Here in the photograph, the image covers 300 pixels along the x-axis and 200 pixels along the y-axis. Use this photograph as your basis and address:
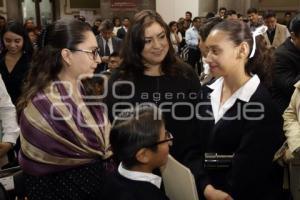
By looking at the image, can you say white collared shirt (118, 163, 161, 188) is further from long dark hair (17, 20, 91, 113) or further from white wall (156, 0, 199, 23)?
white wall (156, 0, 199, 23)

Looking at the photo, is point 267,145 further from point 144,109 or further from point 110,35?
point 110,35

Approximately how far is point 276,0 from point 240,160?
14019 millimetres

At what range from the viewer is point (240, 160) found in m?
1.77

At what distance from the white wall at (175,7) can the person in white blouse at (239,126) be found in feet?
39.9

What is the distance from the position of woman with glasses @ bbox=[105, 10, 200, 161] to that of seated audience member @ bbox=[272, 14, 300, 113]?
1252mm

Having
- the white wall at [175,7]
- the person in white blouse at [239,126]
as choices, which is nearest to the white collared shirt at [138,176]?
the person in white blouse at [239,126]

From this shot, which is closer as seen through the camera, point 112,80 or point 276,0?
point 112,80

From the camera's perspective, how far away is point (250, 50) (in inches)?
76.3

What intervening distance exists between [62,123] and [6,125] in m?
1.13

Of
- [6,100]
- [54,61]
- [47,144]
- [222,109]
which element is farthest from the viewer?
[6,100]

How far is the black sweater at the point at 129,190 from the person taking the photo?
61.1 inches

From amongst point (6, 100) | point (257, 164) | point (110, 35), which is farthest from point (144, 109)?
point (110, 35)

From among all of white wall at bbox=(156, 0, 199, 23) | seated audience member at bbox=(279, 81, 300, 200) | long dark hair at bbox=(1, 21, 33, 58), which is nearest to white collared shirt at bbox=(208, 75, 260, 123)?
seated audience member at bbox=(279, 81, 300, 200)

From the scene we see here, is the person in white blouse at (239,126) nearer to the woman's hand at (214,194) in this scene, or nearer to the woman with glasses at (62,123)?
the woman's hand at (214,194)
